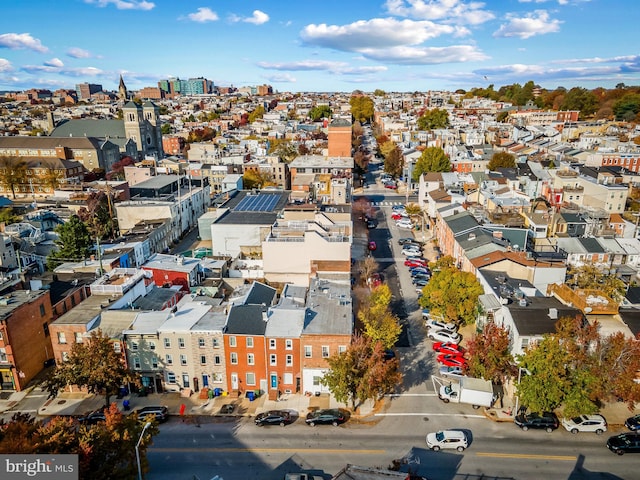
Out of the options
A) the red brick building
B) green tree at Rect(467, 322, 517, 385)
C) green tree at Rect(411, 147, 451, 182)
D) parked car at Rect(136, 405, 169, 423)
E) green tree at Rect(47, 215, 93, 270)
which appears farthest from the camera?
green tree at Rect(411, 147, 451, 182)

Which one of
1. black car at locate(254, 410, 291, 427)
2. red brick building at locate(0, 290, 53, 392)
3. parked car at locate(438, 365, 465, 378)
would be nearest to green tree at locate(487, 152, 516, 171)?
parked car at locate(438, 365, 465, 378)

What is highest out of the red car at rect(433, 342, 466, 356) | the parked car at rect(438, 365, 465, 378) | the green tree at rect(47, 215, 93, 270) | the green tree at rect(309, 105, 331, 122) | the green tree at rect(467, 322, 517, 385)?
the green tree at rect(309, 105, 331, 122)

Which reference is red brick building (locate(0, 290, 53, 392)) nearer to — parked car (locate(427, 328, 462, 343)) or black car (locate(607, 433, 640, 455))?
parked car (locate(427, 328, 462, 343))

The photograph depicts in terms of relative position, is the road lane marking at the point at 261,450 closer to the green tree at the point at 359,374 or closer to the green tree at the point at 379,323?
the green tree at the point at 359,374

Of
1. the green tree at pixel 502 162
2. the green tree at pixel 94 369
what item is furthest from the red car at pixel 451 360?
the green tree at pixel 502 162

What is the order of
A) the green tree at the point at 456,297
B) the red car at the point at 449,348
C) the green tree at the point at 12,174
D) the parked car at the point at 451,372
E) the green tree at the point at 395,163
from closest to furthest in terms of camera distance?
1. the parked car at the point at 451,372
2. the red car at the point at 449,348
3. the green tree at the point at 456,297
4. the green tree at the point at 12,174
5. the green tree at the point at 395,163

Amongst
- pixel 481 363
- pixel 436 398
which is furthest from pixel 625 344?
pixel 436 398

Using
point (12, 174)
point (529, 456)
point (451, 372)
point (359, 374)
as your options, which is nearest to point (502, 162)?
point (451, 372)

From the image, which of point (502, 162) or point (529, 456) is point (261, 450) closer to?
point (529, 456)
